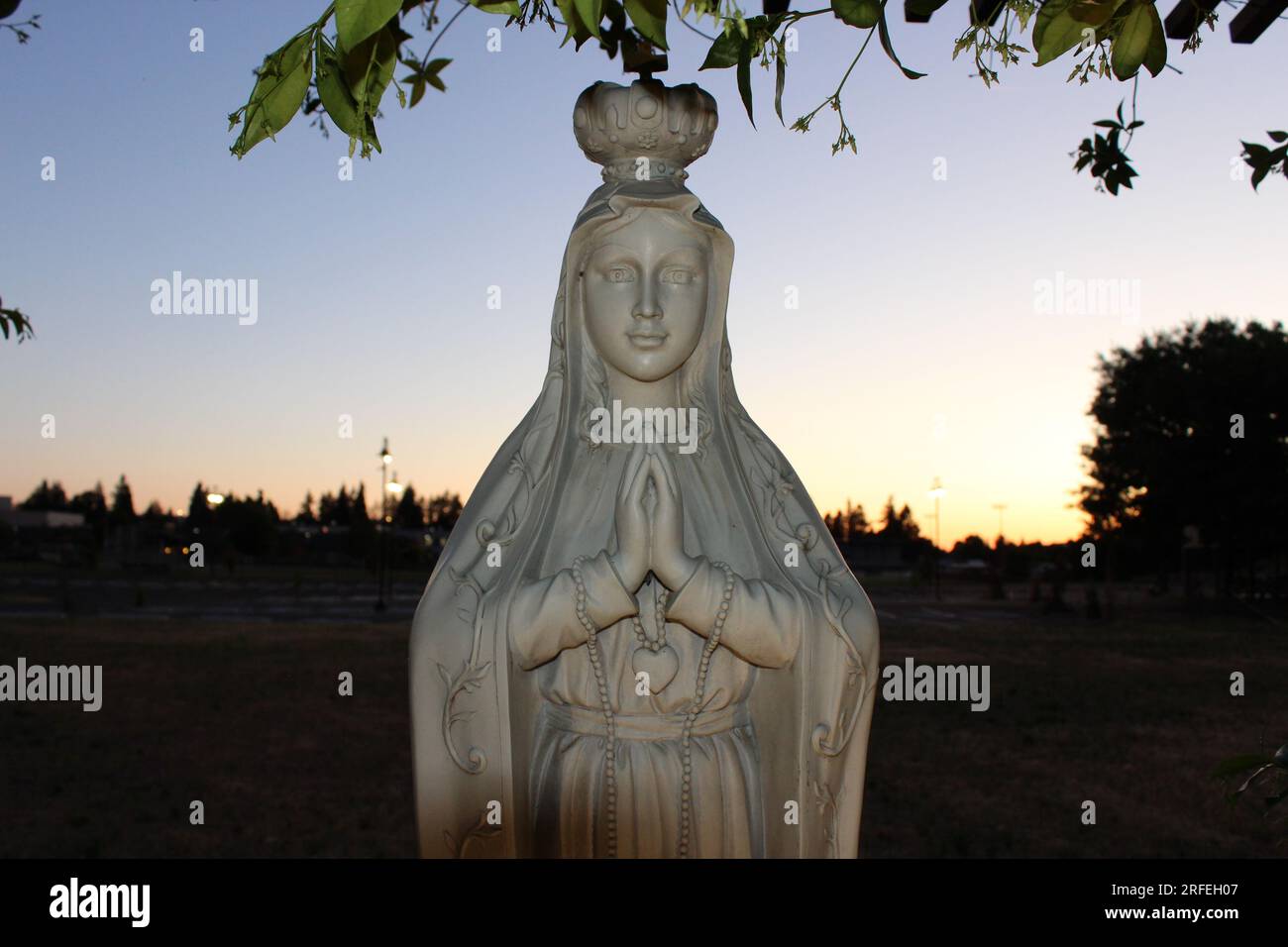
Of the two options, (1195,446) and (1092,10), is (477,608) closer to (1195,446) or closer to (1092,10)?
(1092,10)

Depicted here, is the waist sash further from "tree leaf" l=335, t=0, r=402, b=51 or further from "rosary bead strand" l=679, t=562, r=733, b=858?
"tree leaf" l=335, t=0, r=402, b=51

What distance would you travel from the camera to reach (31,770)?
36.0 ft

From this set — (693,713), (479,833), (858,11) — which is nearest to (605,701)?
(693,713)

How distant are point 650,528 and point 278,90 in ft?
5.55

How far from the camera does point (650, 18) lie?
2.04 metres

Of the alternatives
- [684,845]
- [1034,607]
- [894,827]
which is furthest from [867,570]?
[684,845]

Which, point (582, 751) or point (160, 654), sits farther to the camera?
point (160, 654)

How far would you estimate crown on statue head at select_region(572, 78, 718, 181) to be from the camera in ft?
11.3

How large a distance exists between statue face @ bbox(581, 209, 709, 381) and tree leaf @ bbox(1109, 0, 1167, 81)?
147cm

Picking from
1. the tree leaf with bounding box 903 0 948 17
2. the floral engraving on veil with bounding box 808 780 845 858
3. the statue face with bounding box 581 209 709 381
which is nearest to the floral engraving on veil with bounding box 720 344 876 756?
the floral engraving on veil with bounding box 808 780 845 858

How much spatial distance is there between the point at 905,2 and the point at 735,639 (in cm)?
180

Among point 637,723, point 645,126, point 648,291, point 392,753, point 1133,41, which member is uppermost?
point 645,126

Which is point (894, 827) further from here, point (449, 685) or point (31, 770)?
point (31, 770)

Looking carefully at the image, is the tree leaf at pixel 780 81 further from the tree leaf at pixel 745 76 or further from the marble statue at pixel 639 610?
the marble statue at pixel 639 610
